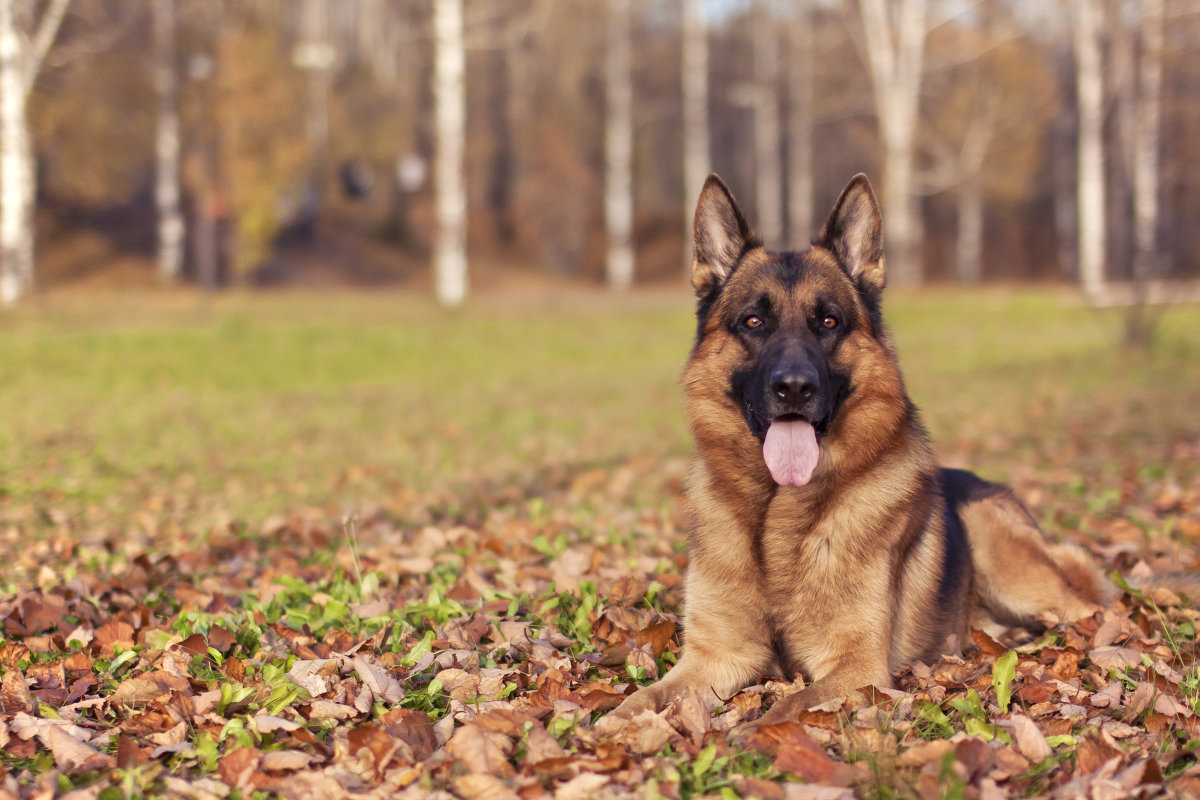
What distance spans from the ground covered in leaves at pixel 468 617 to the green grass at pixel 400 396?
90 mm

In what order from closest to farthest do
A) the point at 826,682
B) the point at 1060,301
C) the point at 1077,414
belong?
the point at 826,682 → the point at 1077,414 → the point at 1060,301

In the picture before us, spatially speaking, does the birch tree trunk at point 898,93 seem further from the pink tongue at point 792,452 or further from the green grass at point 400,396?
the pink tongue at point 792,452

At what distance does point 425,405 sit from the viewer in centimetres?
1401

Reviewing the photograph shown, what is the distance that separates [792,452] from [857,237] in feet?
3.63

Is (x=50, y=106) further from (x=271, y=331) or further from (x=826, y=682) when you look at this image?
(x=826, y=682)

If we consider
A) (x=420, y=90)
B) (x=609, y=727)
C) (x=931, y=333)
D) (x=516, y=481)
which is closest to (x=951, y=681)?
(x=609, y=727)

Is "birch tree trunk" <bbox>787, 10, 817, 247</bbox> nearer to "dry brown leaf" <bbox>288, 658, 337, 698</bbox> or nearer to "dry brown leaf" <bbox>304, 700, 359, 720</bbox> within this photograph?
"dry brown leaf" <bbox>288, 658, 337, 698</bbox>

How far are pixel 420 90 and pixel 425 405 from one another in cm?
4725

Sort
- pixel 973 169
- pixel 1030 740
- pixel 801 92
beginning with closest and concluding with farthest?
pixel 1030 740
pixel 801 92
pixel 973 169

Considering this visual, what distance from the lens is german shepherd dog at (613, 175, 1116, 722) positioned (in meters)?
3.90

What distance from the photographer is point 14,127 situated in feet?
64.4

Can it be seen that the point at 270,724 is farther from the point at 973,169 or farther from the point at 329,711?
the point at 973,169

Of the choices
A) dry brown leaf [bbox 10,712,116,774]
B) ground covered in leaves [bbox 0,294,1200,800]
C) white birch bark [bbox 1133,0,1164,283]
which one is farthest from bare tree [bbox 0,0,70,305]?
white birch bark [bbox 1133,0,1164,283]

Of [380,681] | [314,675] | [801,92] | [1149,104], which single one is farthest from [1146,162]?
[314,675]
